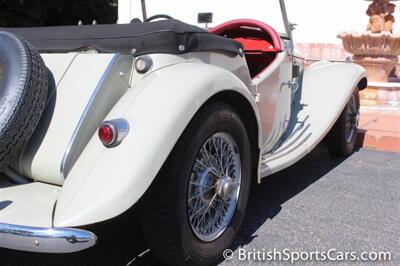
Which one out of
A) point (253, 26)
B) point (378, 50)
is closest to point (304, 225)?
point (253, 26)

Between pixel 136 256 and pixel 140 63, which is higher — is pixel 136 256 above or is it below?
below

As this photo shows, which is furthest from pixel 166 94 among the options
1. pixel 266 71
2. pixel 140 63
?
pixel 266 71

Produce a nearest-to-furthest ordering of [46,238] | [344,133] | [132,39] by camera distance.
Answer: [46,238] → [132,39] → [344,133]

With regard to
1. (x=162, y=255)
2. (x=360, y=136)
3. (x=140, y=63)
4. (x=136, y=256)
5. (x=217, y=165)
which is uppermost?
(x=140, y=63)

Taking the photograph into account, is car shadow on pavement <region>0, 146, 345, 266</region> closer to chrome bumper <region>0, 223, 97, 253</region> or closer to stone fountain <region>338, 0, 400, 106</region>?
chrome bumper <region>0, 223, 97, 253</region>

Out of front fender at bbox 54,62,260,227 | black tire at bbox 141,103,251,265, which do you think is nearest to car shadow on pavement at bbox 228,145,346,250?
black tire at bbox 141,103,251,265

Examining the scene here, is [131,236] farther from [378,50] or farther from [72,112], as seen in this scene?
[378,50]

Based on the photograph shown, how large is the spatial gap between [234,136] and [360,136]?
319cm

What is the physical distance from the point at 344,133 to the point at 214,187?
2425 millimetres

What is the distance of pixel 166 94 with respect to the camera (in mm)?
2201

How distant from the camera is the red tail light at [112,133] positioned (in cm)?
206

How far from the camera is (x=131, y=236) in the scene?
2910 millimetres

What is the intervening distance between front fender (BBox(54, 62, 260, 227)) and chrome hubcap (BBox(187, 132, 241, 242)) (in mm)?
283

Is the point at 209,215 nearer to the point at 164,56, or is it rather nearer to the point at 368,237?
the point at 164,56
